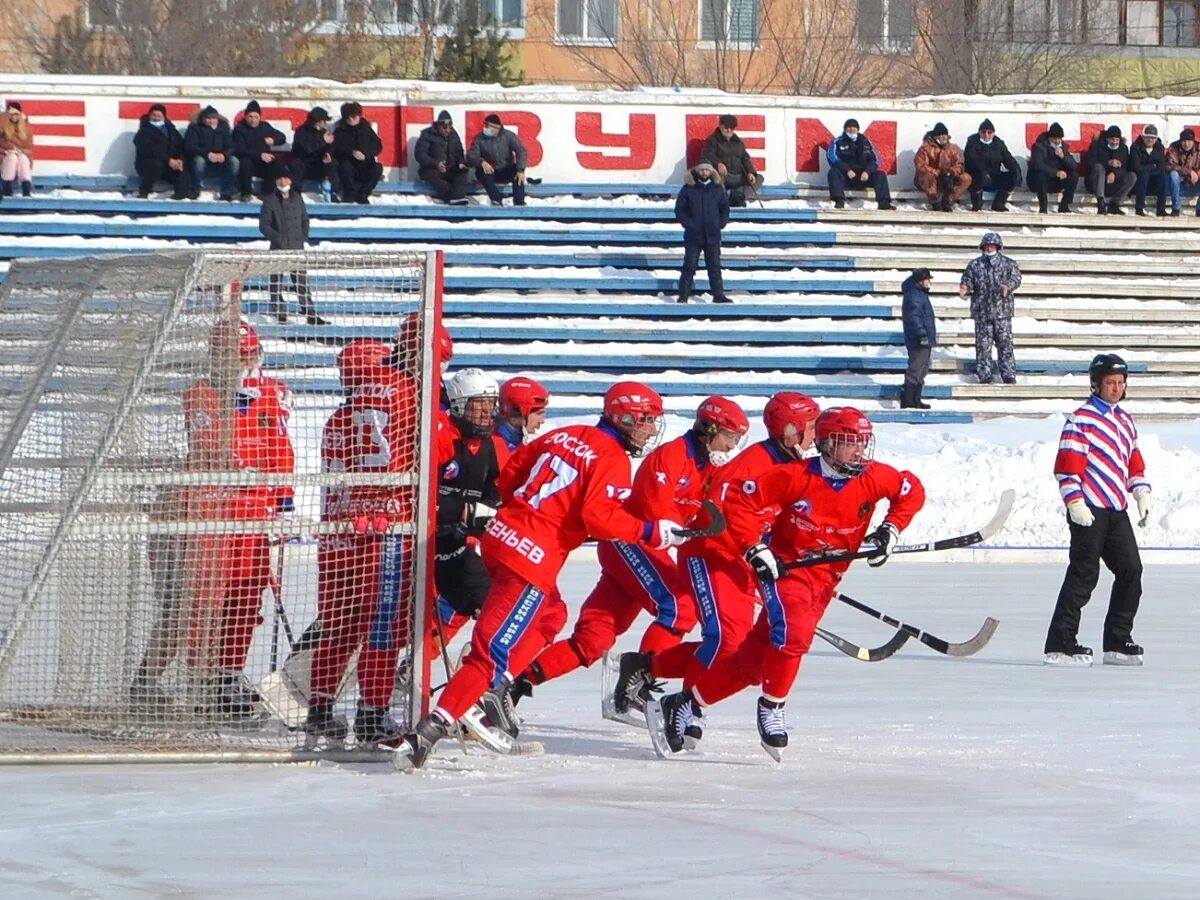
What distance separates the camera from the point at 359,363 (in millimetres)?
6707

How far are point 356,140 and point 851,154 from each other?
5.41 meters

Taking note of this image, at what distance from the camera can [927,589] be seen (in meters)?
11.2

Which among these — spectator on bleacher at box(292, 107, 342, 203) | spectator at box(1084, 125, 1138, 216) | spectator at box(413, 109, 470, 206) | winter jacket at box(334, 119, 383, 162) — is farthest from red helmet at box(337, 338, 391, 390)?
spectator at box(1084, 125, 1138, 216)

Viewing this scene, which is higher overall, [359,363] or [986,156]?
[986,156]

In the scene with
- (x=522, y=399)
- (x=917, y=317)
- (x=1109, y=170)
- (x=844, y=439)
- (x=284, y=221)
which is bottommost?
(x=844, y=439)

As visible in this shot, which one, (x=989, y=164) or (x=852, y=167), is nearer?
(x=852, y=167)

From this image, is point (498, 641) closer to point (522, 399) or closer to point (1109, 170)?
point (522, 399)

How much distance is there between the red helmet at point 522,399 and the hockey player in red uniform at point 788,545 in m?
1.02

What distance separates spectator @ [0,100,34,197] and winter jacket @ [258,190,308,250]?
337 cm

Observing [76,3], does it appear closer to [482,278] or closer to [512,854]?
[482,278]

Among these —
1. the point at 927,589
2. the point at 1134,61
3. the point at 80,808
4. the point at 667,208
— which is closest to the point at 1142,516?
the point at 927,589

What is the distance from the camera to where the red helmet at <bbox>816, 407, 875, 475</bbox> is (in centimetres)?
671

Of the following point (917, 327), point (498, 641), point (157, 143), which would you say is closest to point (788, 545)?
point (498, 641)

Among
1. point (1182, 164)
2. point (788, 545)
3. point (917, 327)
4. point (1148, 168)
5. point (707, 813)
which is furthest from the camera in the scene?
point (1182, 164)
